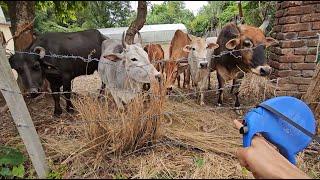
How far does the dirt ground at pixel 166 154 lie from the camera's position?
8.98 feet

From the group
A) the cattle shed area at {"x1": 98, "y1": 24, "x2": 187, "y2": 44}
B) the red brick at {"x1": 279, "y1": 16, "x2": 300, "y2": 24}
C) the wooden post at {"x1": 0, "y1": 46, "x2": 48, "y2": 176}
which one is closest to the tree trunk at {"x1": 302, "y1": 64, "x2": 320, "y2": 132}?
the red brick at {"x1": 279, "y1": 16, "x2": 300, "y2": 24}

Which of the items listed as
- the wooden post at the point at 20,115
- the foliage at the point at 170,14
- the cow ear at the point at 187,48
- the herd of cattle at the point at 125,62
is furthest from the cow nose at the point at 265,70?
the foliage at the point at 170,14

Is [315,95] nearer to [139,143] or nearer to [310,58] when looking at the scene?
[310,58]

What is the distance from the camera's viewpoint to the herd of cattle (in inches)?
171

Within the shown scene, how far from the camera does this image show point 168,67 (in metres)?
4.97

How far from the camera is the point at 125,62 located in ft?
15.2

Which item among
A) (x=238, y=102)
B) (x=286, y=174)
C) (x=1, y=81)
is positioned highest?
(x=1, y=81)

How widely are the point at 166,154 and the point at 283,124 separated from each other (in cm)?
103

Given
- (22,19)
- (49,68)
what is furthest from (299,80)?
(22,19)

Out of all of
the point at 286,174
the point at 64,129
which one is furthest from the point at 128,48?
the point at 286,174

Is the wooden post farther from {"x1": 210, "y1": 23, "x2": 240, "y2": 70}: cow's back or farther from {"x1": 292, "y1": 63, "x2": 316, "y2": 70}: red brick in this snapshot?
{"x1": 292, "y1": 63, "x2": 316, "y2": 70}: red brick

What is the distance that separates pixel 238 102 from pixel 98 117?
3088 mm

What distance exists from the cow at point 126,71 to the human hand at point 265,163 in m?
1.90

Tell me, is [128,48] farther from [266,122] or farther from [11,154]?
[266,122]
